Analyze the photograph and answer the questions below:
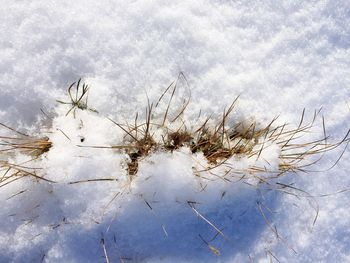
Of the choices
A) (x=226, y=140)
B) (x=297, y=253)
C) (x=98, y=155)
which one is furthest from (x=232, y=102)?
(x=297, y=253)

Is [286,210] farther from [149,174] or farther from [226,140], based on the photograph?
[149,174]

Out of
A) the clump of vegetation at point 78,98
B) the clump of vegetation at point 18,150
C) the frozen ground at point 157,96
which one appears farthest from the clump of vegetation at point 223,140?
the clump of vegetation at point 18,150

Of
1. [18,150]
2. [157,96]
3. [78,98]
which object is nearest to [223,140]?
[157,96]

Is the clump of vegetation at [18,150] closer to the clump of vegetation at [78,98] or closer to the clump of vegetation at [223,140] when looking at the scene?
the clump of vegetation at [78,98]

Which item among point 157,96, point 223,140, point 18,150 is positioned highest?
point 157,96

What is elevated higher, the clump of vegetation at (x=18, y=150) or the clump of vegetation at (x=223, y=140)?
the clump of vegetation at (x=223, y=140)

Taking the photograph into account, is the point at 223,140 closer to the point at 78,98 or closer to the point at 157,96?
the point at 157,96

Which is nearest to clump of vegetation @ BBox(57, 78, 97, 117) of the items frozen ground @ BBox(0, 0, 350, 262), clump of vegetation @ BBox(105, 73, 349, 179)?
frozen ground @ BBox(0, 0, 350, 262)

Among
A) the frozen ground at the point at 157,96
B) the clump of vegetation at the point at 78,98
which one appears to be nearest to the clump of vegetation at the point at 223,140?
the frozen ground at the point at 157,96
